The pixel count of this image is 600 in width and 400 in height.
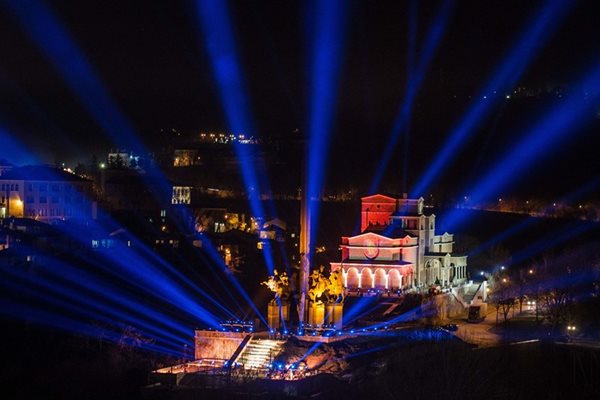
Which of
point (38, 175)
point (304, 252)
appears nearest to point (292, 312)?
point (304, 252)

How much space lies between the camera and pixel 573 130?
85.9 meters

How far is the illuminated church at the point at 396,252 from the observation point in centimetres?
4025

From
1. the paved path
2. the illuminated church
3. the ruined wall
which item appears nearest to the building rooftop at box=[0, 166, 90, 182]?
the illuminated church

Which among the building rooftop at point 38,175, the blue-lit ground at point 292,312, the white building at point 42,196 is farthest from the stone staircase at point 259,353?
the building rooftop at point 38,175

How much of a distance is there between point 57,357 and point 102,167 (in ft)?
134

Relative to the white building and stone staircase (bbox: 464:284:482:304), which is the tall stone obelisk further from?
the white building

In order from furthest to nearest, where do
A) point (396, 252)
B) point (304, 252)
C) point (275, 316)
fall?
point (396, 252), point (304, 252), point (275, 316)

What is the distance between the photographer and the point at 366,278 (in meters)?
40.3

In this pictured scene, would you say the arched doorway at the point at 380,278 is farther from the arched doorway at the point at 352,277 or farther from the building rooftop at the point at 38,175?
the building rooftop at the point at 38,175

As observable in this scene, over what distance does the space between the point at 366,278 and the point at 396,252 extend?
5.03 ft

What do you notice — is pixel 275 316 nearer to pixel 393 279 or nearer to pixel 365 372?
pixel 365 372

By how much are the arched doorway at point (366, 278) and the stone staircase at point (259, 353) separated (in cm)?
1114

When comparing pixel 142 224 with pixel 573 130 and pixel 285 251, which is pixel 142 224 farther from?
pixel 573 130

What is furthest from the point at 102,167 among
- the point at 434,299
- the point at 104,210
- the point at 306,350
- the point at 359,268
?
the point at 306,350
